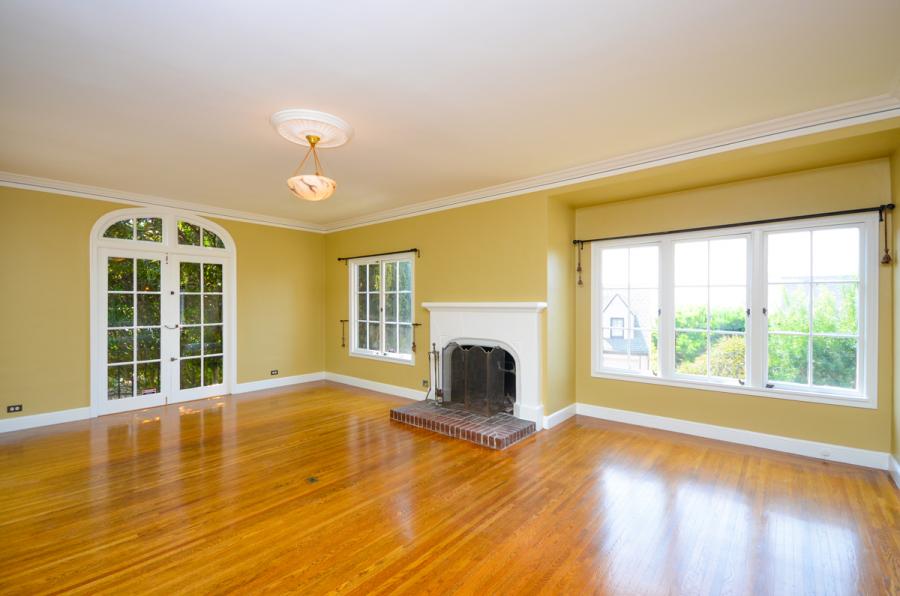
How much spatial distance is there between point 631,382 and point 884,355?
6.45 ft

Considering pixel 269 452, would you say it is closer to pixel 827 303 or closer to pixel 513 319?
pixel 513 319

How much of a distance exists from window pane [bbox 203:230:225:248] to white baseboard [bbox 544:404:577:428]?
4.98m

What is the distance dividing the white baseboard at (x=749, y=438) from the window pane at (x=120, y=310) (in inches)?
217

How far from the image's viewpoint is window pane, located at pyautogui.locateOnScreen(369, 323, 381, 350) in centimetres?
630

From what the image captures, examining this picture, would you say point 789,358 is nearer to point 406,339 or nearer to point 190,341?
point 406,339

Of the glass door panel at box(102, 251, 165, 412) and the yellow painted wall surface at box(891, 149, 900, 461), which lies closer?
the yellow painted wall surface at box(891, 149, 900, 461)

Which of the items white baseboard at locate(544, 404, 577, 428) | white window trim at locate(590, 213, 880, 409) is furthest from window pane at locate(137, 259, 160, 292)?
white window trim at locate(590, 213, 880, 409)

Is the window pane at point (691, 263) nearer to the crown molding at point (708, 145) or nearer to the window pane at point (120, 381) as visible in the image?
the crown molding at point (708, 145)

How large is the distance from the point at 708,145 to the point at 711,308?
1.62 m

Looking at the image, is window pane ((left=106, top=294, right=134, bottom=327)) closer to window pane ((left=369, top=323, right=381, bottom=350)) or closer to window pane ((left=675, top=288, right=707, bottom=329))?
window pane ((left=369, top=323, right=381, bottom=350))

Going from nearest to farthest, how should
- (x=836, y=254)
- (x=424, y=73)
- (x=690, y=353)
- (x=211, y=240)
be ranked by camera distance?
(x=424, y=73)
(x=836, y=254)
(x=690, y=353)
(x=211, y=240)

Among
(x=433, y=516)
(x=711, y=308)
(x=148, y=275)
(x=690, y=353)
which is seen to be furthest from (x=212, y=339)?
(x=711, y=308)

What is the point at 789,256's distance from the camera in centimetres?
367

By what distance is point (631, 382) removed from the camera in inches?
178
